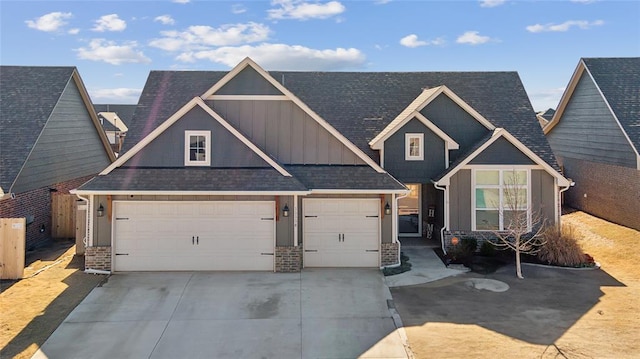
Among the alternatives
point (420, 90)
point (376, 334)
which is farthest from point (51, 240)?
point (420, 90)

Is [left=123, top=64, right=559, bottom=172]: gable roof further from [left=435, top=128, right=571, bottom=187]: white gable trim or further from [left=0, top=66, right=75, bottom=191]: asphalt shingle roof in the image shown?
[left=0, top=66, right=75, bottom=191]: asphalt shingle roof

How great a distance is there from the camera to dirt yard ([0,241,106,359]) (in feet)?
29.3

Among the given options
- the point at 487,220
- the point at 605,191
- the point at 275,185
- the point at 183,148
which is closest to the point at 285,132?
the point at 275,185

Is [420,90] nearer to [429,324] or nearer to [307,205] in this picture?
[307,205]

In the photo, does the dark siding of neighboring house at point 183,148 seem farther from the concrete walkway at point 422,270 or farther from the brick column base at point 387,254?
the concrete walkway at point 422,270

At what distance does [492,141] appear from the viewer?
50.8 ft

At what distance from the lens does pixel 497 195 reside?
15773 millimetres

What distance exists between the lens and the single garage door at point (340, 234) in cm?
1395

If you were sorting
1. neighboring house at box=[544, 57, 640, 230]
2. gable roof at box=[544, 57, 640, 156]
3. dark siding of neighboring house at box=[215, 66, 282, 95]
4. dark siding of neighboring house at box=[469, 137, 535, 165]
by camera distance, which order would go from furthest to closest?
neighboring house at box=[544, 57, 640, 230] → gable roof at box=[544, 57, 640, 156] → dark siding of neighboring house at box=[469, 137, 535, 165] → dark siding of neighboring house at box=[215, 66, 282, 95]

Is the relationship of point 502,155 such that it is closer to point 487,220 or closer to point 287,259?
point 487,220

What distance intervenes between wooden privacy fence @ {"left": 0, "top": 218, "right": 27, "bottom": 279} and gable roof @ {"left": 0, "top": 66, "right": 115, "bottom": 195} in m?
2.55

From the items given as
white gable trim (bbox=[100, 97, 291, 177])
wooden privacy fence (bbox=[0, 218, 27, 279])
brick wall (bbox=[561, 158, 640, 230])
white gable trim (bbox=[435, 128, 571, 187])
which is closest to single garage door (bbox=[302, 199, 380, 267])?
white gable trim (bbox=[100, 97, 291, 177])

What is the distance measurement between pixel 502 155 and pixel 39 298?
14.4m

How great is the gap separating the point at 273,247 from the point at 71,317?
17.8ft
